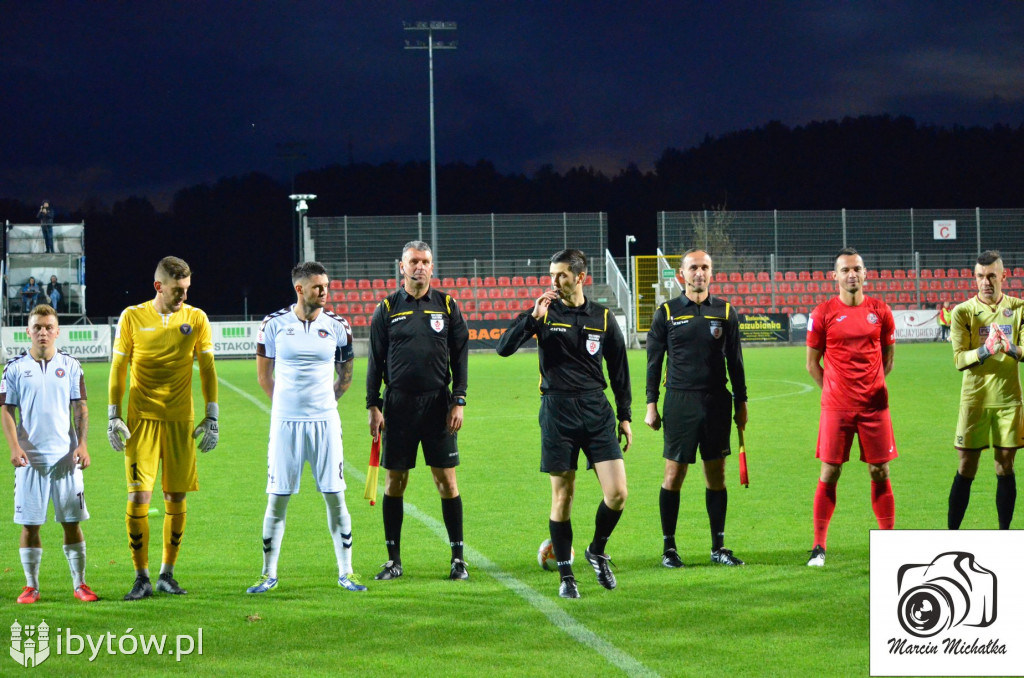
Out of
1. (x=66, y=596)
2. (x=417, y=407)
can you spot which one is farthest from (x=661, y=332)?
(x=66, y=596)

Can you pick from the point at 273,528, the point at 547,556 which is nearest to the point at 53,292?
the point at 273,528

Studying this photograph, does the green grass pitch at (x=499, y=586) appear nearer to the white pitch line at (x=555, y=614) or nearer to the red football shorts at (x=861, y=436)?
the white pitch line at (x=555, y=614)

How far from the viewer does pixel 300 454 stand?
6559 millimetres

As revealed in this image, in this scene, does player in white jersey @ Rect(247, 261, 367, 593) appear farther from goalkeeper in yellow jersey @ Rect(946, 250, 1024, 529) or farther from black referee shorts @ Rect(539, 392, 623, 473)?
goalkeeper in yellow jersey @ Rect(946, 250, 1024, 529)

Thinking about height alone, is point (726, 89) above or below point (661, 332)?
above

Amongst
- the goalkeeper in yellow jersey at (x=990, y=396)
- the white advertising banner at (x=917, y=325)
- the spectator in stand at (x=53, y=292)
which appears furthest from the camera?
the white advertising banner at (x=917, y=325)

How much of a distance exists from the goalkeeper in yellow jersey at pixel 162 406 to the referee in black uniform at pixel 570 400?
1997 millimetres

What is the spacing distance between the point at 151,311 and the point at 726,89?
257 ft

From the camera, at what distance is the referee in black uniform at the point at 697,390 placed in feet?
23.5

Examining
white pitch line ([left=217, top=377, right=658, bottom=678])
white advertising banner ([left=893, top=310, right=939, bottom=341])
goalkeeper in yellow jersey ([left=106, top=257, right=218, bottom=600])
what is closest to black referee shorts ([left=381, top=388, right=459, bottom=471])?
white pitch line ([left=217, top=377, right=658, bottom=678])

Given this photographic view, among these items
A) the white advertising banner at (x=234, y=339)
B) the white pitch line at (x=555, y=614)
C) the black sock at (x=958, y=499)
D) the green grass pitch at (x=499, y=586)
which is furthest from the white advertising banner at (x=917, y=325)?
the white pitch line at (x=555, y=614)

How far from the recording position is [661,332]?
7.37 m

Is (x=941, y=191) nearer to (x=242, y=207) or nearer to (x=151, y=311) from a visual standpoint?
(x=242, y=207)

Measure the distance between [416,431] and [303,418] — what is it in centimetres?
78
